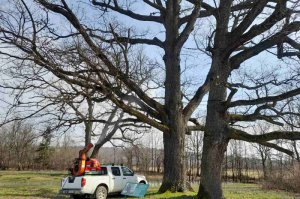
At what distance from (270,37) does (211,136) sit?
12.4ft

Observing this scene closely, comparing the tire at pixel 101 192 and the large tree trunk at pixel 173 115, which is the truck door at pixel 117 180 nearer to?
the tire at pixel 101 192

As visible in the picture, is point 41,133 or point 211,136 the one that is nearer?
point 211,136

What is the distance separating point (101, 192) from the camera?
1741 centimetres

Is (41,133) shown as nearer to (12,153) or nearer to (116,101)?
(116,101)

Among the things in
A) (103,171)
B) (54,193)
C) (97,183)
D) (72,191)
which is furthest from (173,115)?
(54,193)

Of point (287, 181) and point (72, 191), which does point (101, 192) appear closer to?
point (72, 191)

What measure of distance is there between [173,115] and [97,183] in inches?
184

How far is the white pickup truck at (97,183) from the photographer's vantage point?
670 inches

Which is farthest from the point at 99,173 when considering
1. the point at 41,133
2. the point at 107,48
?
the point at 107,48

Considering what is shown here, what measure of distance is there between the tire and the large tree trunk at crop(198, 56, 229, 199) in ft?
19.7

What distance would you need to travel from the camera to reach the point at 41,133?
18.5m

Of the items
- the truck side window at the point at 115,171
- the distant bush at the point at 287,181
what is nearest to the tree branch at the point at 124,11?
the truck side window at the point at 115,171

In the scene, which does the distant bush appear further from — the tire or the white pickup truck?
the tire

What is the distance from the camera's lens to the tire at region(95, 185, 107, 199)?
678 inches
